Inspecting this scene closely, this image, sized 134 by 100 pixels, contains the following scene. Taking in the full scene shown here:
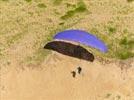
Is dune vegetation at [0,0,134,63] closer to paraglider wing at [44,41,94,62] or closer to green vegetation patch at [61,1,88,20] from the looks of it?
green vegetation patch at [61,1,88,20]

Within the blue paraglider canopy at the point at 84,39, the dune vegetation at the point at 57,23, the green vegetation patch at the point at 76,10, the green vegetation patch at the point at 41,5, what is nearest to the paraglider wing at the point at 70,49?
the dune vegetation at the point at 57,23

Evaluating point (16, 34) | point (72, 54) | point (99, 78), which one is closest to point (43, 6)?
point (16, 34)

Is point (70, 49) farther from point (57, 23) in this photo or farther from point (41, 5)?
point (41, 5)

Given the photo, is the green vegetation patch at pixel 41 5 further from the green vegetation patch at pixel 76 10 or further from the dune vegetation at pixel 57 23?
the green vegetation patch at pixel 76 10

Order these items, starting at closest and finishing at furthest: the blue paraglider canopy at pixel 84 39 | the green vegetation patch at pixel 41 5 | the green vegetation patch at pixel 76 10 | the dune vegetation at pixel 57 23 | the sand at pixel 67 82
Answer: the sand at pixel 67 82
the blue paraglider canopy at pixel 84 39
the dune vegetation at pixel 57 23
the green vegetation patch at pixel 76 10
the green vegetation patch at pixel 41 5

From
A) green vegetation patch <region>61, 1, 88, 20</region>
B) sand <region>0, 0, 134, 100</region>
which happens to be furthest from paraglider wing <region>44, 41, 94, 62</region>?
green vegetation patch <region>61, 1, 88, 20</region>

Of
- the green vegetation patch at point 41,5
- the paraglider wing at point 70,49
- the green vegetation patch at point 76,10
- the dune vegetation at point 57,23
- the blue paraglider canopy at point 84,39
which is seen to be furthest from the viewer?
the green vegetation patch at point 41,5

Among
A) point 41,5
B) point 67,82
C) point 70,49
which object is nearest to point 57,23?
point 41,5

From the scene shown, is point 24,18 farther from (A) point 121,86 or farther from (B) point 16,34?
(A) point 121,86
